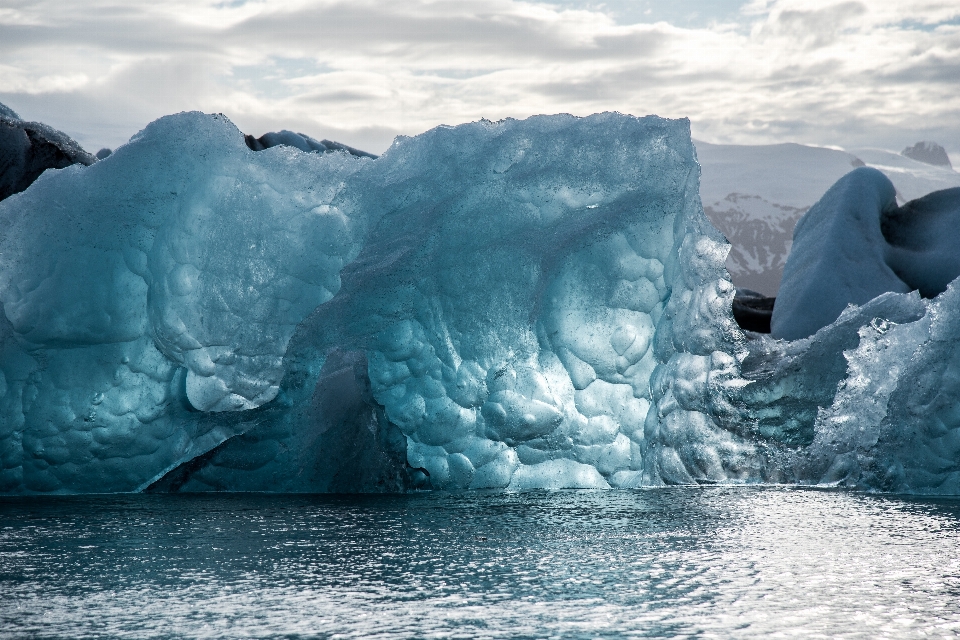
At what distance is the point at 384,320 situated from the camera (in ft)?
16.1

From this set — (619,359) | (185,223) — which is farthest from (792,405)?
(185,223)

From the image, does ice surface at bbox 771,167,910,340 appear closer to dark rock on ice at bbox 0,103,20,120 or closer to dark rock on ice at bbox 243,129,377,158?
dark rock on ice at bbox 243,129,377,158

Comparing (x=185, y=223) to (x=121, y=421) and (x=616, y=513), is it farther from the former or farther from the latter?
(x=616, y=513)

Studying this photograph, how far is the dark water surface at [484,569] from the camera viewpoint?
7.13ft

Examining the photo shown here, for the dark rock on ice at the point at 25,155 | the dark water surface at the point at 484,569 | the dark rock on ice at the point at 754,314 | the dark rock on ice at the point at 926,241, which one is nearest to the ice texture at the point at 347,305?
the dark water surface at the point at 484,569

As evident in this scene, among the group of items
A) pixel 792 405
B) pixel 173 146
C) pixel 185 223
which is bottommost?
pixel 792 405

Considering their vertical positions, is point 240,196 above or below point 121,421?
above

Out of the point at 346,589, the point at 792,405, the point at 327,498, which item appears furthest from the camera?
the point at 792,405

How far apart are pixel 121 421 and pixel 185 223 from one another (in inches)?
39.6

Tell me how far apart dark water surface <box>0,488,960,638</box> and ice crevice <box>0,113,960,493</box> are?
0.64m

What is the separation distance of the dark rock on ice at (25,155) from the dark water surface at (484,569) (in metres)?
3.83

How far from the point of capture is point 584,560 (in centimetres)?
291

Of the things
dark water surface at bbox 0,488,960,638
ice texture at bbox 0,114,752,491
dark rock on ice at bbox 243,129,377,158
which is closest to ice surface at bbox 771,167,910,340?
ice texture at bbox 0,114,752,491

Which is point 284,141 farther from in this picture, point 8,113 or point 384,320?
point 384,320
